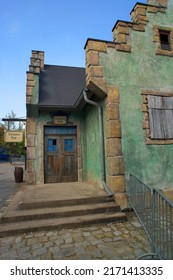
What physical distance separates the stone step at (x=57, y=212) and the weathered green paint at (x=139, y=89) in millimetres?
1039

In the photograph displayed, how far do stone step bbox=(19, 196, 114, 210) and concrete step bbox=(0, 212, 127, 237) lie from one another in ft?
1.55

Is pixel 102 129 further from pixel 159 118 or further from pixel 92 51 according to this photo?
pixel 92 51

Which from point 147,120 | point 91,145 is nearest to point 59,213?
point 91,145

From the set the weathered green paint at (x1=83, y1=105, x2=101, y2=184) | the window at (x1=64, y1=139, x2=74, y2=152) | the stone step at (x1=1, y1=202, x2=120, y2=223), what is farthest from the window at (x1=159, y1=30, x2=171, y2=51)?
the stone step at (x1=1, y1=202, x2=120, y2=223)

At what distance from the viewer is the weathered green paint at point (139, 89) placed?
5.21 m

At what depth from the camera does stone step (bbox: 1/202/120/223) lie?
4.08m

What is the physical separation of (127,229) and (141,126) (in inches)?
114

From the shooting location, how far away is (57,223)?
3939 millimetres

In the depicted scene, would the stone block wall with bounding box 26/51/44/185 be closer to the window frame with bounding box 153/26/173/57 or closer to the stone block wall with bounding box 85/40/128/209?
the stone block wall with bounding box 85/40/128/209

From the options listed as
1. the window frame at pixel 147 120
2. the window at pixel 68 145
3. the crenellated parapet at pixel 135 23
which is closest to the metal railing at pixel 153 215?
the window frame at pixel 147 120

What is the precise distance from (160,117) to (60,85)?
5714 mm

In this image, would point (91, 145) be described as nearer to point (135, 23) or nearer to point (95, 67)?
point (95, 67)

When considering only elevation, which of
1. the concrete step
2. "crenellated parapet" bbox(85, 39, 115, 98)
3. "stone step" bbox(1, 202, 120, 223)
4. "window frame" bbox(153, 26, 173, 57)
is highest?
"window frame" bbox(153, 26, 173, 57)

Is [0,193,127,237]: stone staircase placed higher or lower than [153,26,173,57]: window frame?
lower
